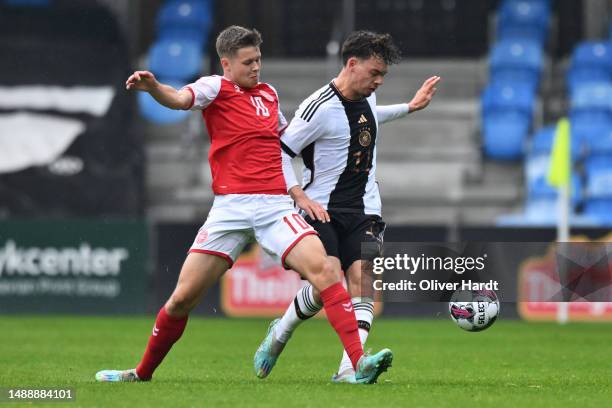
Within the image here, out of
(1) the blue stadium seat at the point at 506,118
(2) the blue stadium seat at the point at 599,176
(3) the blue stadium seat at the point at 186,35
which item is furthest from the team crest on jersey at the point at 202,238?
(3) the blue stadium seat at the point at 186,35

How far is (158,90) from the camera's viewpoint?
23.4 ft

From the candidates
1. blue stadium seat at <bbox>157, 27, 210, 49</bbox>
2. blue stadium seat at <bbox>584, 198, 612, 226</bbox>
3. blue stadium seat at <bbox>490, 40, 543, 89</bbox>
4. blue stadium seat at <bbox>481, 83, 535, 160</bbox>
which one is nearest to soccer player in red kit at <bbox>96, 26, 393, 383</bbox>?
blue stadium seat at <bbox>584, 198, 612, 226</bbox>

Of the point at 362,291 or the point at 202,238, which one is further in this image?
the point at 362,291

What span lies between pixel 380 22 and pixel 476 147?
9.85 feet

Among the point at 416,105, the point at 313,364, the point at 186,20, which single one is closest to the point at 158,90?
the point at 416,105

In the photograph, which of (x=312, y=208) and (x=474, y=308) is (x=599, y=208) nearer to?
(x=474, y=308)

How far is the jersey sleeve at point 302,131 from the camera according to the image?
8078mm

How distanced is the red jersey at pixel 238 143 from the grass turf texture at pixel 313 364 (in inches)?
44.4

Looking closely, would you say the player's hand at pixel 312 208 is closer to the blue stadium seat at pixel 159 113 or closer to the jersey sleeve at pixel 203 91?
the jersey sleeve at pixel 203 91

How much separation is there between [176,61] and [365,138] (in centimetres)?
1466

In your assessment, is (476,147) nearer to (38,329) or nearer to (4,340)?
(38,329)

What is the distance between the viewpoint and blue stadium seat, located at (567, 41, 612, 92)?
22.2 meters

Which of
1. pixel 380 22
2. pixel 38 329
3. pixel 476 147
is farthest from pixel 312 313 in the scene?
pixel 380 22

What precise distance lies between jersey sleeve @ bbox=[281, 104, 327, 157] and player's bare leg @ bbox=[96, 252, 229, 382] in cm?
85
